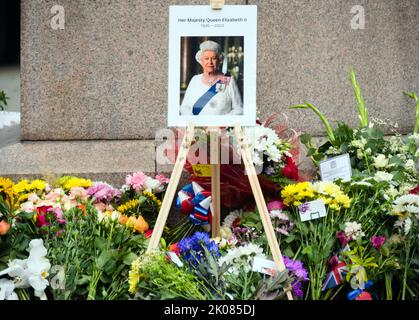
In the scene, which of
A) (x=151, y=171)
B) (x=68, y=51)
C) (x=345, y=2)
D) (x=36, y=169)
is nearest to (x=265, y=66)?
(x=345, y=2)

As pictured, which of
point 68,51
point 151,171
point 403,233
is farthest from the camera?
point 68,51

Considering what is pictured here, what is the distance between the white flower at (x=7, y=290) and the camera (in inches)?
93.7

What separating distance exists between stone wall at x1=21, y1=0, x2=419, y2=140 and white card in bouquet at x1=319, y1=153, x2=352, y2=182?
86 cm

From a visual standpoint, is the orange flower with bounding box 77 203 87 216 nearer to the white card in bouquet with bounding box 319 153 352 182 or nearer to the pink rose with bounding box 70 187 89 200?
the pink rose with bounding box 70 187 89 200

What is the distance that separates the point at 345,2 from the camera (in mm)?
4121

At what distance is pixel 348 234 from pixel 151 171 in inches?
59.3

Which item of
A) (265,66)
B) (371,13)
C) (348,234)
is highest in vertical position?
(371,13)

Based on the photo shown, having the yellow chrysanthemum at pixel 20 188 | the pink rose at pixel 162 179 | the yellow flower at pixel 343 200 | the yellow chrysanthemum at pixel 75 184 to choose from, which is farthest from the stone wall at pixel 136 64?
the yellow flower at pixel 343 200

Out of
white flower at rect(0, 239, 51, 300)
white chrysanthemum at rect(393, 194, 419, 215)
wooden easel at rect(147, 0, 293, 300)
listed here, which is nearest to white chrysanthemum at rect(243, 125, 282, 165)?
wooden easel at rect(147, 0, 293, 300)

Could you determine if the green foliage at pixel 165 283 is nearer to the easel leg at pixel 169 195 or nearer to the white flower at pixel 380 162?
the easel leg at pixel 169 195

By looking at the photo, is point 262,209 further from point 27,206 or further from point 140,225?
point 27,206

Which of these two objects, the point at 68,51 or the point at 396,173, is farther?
the point at 68,51

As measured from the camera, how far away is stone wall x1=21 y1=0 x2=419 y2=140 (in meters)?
4.02

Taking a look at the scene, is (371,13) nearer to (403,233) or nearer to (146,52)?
(146,52)
